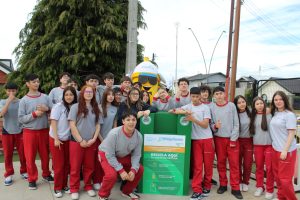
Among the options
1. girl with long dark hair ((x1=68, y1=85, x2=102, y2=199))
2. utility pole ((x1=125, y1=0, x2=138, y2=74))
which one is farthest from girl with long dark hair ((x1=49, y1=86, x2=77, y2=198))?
utility pole ((x1=125, y1=0, x2=138, y2=74))

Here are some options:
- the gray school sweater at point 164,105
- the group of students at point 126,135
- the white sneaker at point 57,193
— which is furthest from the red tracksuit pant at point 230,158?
the white sneaker at point 57,193

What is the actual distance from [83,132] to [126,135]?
2.25 feet

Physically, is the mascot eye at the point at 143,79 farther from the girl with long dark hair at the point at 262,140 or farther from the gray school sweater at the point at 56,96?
the girl with long dark hair at the point at 262,140

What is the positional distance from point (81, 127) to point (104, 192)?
992mm

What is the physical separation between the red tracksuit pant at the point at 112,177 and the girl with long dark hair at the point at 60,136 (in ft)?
2.10

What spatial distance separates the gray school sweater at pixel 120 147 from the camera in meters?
4.32

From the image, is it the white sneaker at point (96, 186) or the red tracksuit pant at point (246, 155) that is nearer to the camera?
the white sneaker at point (96, 186)

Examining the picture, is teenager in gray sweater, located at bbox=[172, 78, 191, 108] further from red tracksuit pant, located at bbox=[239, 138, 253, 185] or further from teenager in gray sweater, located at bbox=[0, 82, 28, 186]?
teenager in gray sweater, located at bbox=[0, 82, 28, 186]

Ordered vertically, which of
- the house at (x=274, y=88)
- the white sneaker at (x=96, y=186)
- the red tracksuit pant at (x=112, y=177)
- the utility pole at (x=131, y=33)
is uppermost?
the utility pole at (x=131, y=33)

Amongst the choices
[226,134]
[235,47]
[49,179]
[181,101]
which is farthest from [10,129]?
[235,47]

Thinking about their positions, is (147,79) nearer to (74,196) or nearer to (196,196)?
(196,196)

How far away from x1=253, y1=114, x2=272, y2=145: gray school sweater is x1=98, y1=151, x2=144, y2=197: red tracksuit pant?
192 centimetres

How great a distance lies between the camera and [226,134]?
4996 mm

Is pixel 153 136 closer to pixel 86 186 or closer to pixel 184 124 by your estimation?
pixel 184 124
